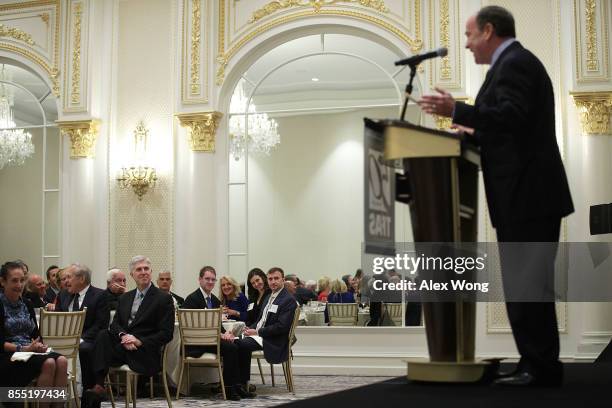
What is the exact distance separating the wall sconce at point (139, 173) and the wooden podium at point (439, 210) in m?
8.93

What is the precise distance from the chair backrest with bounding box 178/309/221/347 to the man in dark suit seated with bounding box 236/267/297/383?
2.01 ft

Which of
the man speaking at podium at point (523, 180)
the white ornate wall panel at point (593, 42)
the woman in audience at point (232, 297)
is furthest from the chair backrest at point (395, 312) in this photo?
the man speaking at podium at point (523, 180)

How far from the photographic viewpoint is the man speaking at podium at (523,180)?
2.88m

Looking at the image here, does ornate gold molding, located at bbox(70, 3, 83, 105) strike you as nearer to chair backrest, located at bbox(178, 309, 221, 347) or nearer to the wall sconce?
the wall sconce

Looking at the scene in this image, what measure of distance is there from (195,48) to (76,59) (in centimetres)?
179

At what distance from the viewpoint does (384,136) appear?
113 inches

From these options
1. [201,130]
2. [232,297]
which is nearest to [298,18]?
[201,130]

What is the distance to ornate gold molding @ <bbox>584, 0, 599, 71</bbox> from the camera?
391 inches

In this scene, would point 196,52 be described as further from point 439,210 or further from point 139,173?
point 439,210

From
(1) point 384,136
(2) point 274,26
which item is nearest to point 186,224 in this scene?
(2) point 274,26

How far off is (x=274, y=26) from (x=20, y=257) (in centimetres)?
549

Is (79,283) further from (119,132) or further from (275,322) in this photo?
(119,132)

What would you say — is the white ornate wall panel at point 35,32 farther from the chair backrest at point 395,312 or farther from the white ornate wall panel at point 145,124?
the chair backrest at point 395,312

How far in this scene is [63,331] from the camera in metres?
7.07
